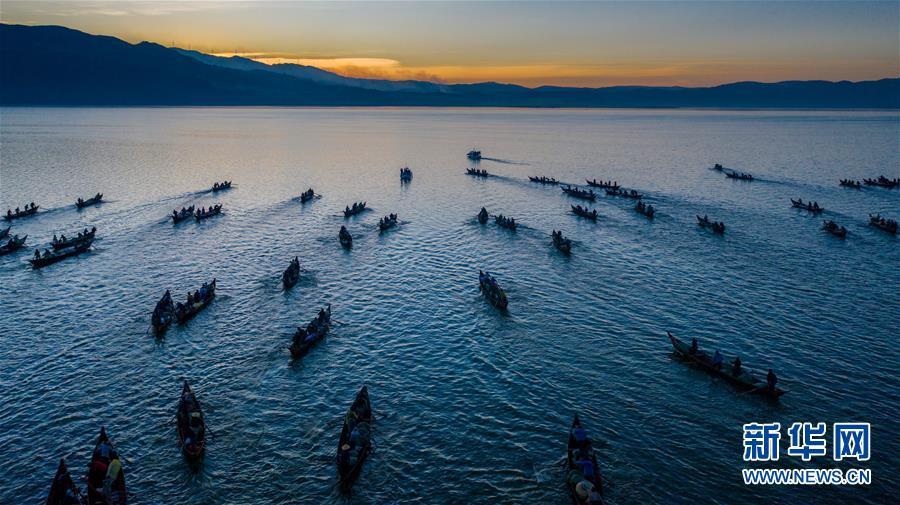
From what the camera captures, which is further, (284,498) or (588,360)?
(588,360)

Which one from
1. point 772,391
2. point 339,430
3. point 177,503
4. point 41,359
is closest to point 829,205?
point 772,391

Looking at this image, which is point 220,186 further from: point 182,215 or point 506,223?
point 506,223

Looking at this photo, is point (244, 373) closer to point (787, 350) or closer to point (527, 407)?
point (527, 407)

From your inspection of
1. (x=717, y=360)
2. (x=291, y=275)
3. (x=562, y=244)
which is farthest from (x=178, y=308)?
(x=717, y=360)

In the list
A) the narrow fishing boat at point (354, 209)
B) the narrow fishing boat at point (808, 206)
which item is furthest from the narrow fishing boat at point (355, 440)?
the narrow fishing boat at point (808, 206)

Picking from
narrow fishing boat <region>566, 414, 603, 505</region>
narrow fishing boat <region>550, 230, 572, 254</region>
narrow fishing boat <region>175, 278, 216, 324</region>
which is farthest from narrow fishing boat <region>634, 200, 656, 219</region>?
narrow fishing boat <region>175, 278, 216, 324</region>

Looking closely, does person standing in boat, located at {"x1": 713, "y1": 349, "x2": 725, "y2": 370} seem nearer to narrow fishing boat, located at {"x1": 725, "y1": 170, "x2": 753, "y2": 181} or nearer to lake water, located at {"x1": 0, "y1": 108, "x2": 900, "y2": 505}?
lake water, located at {"x1": 0, "y1": 108, "x2": 900, "y2": 505}

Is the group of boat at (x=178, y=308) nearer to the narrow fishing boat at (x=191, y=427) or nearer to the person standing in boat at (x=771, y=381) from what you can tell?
the narrow fishing boat at (x=191, y=427)
